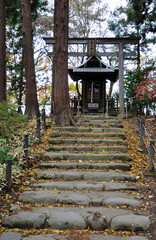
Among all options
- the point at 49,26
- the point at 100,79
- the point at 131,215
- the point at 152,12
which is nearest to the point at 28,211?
the point at 131,215

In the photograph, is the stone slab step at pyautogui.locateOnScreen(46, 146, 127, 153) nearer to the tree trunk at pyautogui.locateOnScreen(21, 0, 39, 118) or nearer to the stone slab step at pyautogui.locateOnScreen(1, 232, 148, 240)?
the tree trunk at pyautogui.locateOnScreen(21, 0, 39, 118)

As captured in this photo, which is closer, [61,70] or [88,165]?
[88,165]

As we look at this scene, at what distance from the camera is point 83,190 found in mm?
4930

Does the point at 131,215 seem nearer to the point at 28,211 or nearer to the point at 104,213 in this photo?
the point at 104,213

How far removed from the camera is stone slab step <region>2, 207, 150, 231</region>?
359 centimetres

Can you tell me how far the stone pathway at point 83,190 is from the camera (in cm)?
362

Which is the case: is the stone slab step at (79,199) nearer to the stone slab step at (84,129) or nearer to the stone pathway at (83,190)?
the stone pathway at (83,190)

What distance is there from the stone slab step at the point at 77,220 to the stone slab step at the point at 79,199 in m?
0.38

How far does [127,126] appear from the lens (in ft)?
34.2

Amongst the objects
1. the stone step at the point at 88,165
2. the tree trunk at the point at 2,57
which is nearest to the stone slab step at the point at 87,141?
the stone step at the point at 88,165

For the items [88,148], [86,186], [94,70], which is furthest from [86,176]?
[94,70]

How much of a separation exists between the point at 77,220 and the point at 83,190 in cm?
127

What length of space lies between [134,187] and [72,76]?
38.4 ft

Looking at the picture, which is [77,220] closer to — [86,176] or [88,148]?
[86,176]
